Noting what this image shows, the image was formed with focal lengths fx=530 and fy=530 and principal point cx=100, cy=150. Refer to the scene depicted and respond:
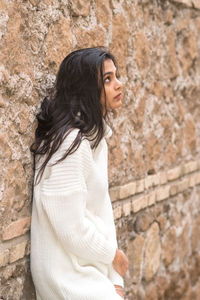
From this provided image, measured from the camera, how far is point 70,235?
204cm

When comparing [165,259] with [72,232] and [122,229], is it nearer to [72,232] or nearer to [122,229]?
[122,229]

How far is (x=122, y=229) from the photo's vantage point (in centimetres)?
323

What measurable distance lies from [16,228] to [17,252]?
102 mm

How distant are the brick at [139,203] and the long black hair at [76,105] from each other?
4.01 ft

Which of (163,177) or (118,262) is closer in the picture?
(118,262)

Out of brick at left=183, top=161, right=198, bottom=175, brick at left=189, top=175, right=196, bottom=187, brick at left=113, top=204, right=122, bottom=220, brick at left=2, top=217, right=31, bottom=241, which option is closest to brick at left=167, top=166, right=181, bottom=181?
brick at left=183, top=161, right=198, bottom=175

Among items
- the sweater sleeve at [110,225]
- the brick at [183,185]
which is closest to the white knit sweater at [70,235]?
the sweater sleeve at [110,225]

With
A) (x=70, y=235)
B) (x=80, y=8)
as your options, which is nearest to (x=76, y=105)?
(x=70, y=235)

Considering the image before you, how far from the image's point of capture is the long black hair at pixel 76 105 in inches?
84.4

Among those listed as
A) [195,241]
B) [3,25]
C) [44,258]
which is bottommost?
[195,241]

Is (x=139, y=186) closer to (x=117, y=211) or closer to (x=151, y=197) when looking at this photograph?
(x=151, y=197)

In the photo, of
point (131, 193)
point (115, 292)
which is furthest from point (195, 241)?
point (115, 292)

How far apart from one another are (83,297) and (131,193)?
4.26 feet

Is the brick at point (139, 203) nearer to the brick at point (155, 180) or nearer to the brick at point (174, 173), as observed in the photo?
the brick at point (155, 180)
